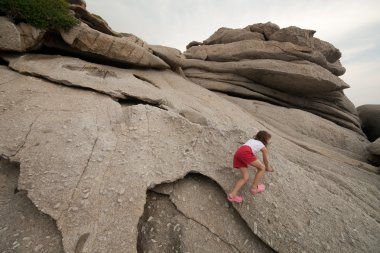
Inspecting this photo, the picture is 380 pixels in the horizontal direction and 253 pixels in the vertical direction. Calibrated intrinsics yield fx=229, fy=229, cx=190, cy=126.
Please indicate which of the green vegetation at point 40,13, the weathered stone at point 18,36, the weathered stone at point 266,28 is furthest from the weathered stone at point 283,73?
the weathered stone at point 18,36

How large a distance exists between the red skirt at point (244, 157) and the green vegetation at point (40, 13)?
10763mm

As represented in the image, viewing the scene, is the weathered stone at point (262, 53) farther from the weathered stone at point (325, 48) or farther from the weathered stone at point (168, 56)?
the weathered stone at point (168, 56)

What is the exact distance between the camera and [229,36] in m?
21.7

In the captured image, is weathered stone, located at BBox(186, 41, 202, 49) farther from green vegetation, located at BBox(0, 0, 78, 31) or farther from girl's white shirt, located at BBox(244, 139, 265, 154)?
girl's white shirt, located at BBox(244, 139, 265, 154)

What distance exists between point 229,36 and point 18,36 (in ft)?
54.9

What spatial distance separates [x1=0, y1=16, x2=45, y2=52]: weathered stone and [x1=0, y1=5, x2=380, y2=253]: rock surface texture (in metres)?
0.45

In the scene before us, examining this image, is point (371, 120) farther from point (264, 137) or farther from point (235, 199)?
point (235, 199)

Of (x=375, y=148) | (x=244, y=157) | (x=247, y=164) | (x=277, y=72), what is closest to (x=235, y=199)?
(x=247, y=164)

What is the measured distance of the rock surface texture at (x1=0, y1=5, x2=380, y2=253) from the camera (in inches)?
199

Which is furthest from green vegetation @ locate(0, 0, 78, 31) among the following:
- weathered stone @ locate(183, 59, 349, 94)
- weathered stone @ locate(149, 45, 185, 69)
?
weathered stone @ locate(183, 59, 349, 94)

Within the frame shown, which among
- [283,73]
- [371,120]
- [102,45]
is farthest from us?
[371,120]

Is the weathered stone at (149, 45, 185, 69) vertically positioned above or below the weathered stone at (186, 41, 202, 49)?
below

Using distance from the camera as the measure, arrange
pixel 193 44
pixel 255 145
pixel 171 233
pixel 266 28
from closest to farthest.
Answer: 1. pixel 171 233
2. pixel 255 145
3. pixel 266 28
4. pixel 193 44

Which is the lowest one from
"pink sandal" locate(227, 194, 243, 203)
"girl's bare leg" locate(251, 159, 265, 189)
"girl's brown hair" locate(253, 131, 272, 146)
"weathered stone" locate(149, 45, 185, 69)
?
"pink sandal" locate(227, 194, 243, 203)
